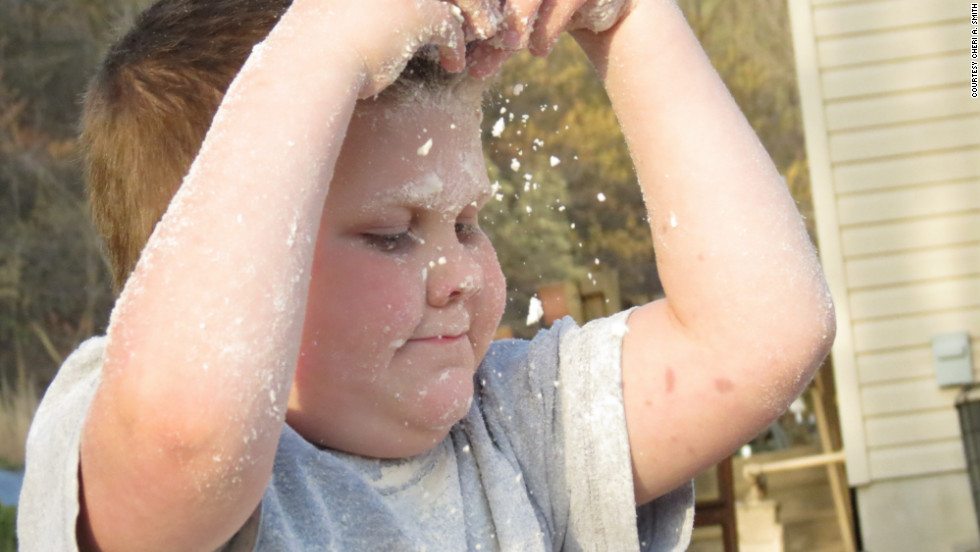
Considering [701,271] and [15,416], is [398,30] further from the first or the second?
[15,416]

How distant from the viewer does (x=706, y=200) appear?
1.43 meters

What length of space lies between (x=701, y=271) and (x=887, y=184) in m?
4.75

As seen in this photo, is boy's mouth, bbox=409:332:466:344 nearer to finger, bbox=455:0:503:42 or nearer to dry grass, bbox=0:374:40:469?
finger, bbox=455:0:503:42

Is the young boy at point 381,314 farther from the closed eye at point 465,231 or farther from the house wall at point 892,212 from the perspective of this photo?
the house wall at point 892,212

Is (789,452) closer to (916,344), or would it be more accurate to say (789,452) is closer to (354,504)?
(916,344)

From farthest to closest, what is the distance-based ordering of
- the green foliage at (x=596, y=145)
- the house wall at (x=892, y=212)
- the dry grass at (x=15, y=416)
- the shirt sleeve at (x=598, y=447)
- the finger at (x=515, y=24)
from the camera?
the dry grass at (x=15, y=416)
the green foliage at (x=596, y=145)
the house wall at (x=892, y=212)
the shirt sleeve at (x=598, y=447)
the finger at (x=515, y=24)

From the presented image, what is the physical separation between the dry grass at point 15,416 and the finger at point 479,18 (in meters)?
5.15

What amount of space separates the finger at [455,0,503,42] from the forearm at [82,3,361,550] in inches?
7.2

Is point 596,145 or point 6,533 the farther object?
point 596,145

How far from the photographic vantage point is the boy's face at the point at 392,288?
48.0 inches


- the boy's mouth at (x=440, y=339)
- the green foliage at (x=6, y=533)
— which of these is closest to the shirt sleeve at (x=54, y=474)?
the boy's mouth at (x=440, y=339)

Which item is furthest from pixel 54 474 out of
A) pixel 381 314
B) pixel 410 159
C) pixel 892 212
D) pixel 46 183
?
pixel 46 183

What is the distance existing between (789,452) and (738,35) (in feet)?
8.68

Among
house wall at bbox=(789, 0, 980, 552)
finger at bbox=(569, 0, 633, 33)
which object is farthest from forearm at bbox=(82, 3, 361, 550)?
house wall at bbox=(789, 0, 980, 552)
